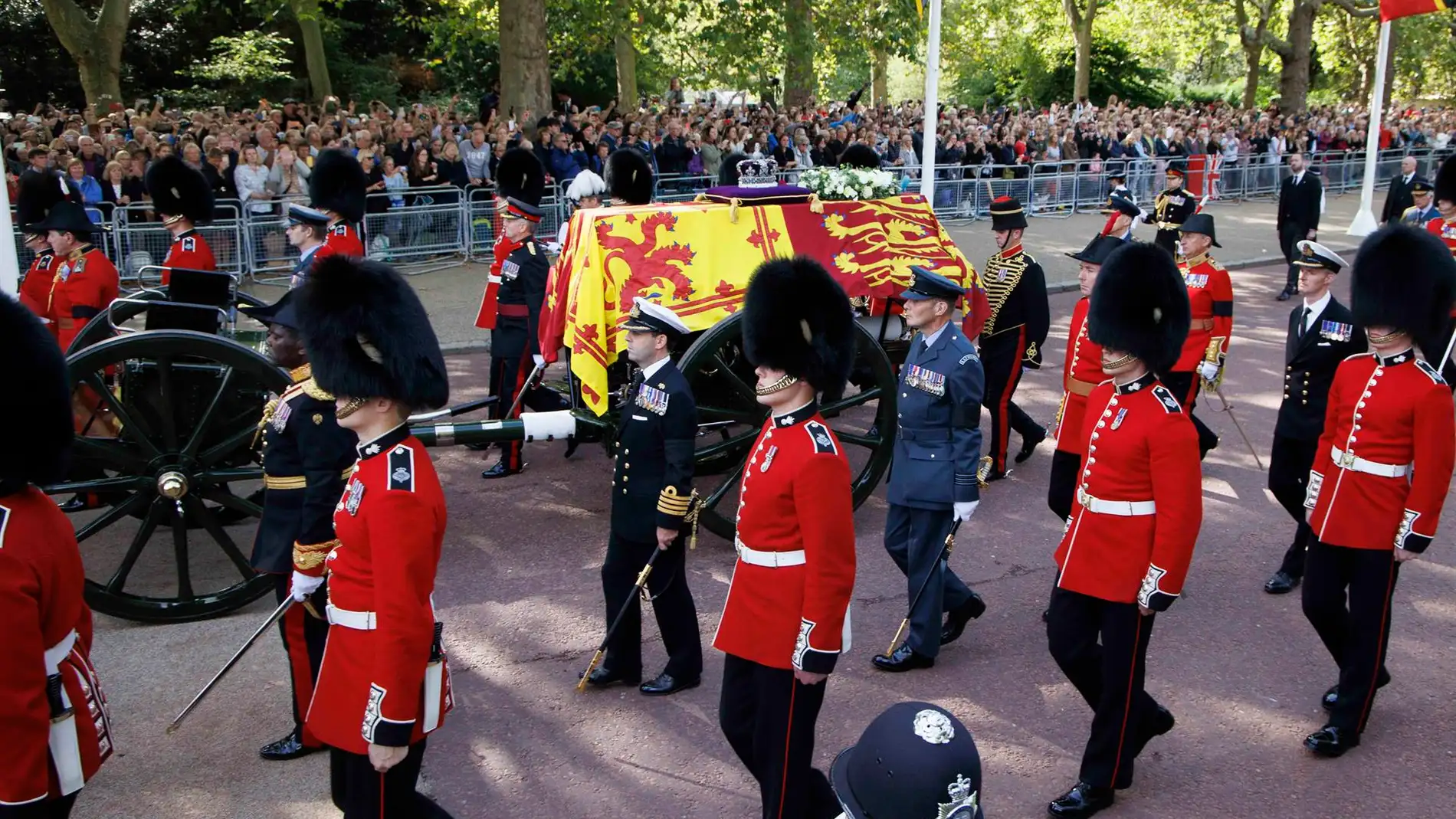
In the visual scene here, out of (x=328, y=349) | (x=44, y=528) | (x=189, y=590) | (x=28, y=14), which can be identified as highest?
(x=28, y=14)

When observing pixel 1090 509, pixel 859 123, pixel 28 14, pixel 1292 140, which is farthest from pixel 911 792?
pixel 1292 140

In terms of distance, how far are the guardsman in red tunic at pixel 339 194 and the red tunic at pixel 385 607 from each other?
4857 mm

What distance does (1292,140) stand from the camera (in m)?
26.1

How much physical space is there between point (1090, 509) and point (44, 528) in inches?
119

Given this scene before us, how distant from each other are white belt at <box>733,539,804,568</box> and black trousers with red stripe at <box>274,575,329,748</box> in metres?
1.39

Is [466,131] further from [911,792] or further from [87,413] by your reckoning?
[911,792]

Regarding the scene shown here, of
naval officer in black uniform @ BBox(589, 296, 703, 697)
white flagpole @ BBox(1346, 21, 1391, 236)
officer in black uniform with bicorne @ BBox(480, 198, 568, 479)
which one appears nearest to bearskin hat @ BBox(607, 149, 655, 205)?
officer in black uniform with bicorne @ BBox(480, 198, 568, 479)

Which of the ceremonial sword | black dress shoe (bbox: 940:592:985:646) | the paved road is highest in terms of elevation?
the ceremonial sword

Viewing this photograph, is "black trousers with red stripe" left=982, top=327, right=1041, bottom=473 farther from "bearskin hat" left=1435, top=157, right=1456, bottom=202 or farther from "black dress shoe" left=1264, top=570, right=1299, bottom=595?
"bearskin hat" left=1435, top=157, right=1456, bottom=202

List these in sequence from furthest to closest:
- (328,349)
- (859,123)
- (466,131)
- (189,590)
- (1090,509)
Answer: (859,123), (466,131), (189,590), (1090,509), (328,349)

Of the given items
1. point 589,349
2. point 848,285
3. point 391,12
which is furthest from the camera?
point 391,12

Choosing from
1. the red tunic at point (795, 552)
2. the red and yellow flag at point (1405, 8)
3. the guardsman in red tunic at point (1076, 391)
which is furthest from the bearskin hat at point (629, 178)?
the red and yellow flag at point (1405, 8)

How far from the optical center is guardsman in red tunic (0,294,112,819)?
9.05 feet

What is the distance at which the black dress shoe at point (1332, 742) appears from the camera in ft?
14.4
